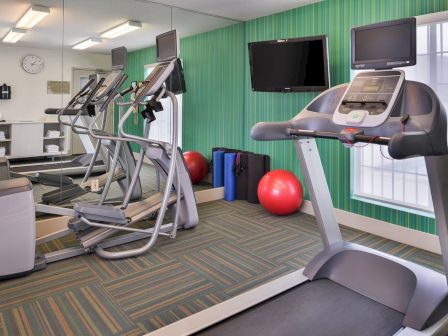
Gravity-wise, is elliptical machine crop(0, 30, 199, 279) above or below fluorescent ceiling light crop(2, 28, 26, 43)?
below

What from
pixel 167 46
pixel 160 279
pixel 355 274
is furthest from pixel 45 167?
pixel 355 274

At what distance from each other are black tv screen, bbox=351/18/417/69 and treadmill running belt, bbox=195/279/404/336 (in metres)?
1.58

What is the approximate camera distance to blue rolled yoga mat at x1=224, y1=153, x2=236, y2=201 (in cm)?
504

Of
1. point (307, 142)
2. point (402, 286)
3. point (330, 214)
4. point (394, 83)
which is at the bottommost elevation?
point (402, 286)

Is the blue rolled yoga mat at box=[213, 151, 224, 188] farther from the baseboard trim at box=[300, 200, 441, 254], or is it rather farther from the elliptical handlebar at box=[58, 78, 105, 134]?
the elliptical handlebar at box=[58, 78, 105, 134]

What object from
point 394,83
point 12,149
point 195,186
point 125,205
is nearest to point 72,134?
point 12,149

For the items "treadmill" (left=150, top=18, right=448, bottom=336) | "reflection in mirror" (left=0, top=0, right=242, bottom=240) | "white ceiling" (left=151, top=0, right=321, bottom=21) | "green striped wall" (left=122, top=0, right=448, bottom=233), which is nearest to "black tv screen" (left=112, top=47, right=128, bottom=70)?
"reflection in mirror" (left=0, top=0, right=242, bottom=240)

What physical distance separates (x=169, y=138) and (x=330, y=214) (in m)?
2.49

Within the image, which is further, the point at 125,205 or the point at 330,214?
the point at 125,205

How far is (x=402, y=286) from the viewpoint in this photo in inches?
94.2

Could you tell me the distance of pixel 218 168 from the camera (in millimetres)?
5191

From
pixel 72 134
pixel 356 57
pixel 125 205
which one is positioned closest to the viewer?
pixel 356 57

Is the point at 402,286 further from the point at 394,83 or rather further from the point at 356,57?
the point at 356,57

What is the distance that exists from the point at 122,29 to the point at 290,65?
6.55ft
